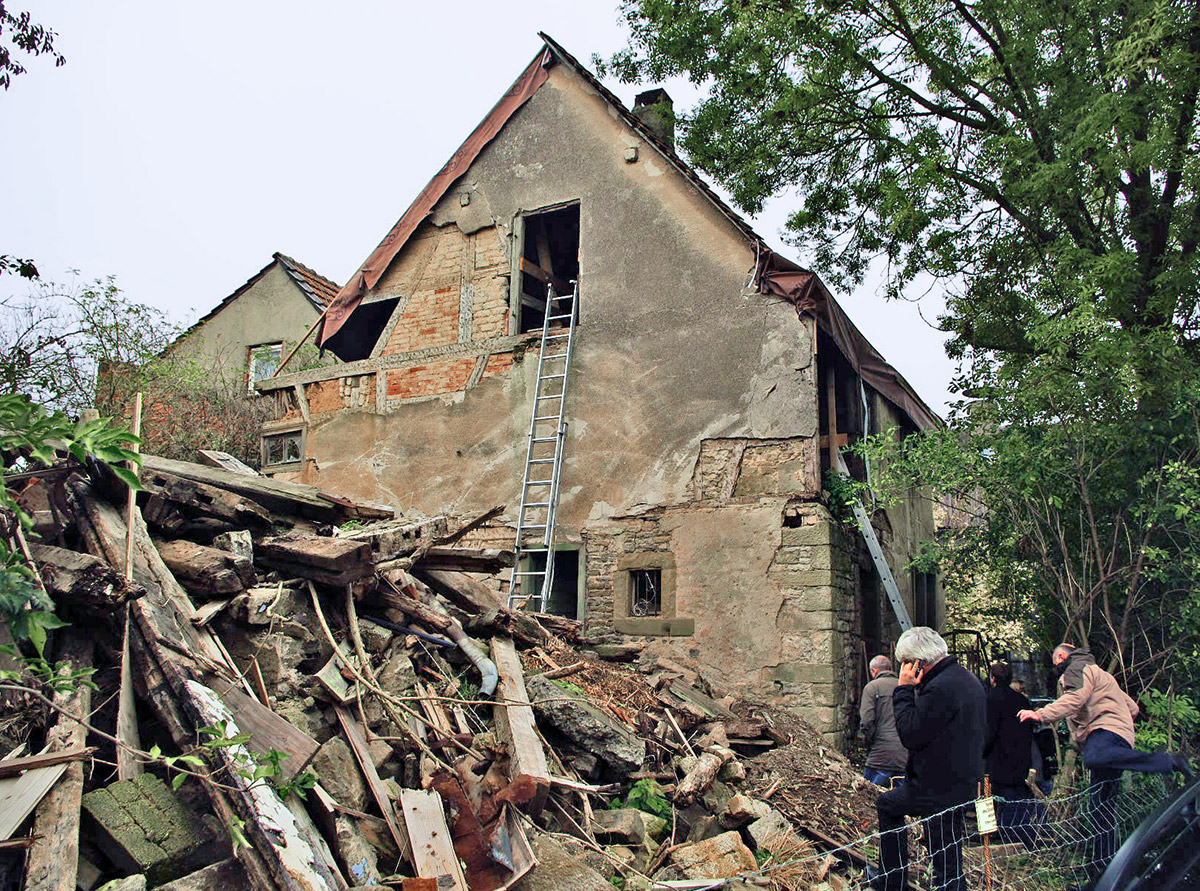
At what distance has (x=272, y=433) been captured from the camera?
12844mm

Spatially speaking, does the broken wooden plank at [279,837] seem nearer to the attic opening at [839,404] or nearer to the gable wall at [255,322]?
the attic opening at [839,404]

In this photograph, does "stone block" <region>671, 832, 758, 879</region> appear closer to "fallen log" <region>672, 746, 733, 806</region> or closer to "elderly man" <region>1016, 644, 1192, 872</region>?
"fallen log" <region>672, 746, 733, 806</region>

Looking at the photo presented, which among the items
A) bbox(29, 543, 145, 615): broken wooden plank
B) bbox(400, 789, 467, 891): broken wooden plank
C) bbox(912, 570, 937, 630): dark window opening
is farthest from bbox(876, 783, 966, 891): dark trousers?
bbox(912, 570, 937, 630): dark window opening

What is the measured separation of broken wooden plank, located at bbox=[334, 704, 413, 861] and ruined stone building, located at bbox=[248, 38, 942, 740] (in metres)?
5.14

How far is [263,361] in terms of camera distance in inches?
752

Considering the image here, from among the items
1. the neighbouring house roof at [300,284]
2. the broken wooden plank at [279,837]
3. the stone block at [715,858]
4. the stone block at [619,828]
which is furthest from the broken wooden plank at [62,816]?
the neighbouring house roof at [300,284]

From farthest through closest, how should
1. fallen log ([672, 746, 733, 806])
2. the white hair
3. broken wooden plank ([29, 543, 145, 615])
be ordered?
fallen log ([672, 746, 733, 806]), the white hair, broken wooden plank ([29, 543, 145, 615])

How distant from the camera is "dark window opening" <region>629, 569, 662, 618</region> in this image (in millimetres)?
9945

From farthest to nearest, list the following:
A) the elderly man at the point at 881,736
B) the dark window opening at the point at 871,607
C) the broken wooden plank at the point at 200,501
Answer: the dark window opening at the point at 871,607
the elderly man at the point at 881,736
the broken wooden plank at the point at 200,501

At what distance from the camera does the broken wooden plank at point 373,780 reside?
438cm

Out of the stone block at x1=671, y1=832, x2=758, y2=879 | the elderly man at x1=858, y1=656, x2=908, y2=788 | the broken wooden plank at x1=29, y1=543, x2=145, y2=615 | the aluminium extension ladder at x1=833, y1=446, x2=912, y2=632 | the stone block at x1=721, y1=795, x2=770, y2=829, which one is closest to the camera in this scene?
the broken wooden plank at x1=29, y1=543, x2=145, y2=615

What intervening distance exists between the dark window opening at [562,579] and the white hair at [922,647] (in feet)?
19.4

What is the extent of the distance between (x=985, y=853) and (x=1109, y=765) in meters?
2.44

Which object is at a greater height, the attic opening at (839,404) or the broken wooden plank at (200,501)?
the attic opening at (839,404)
